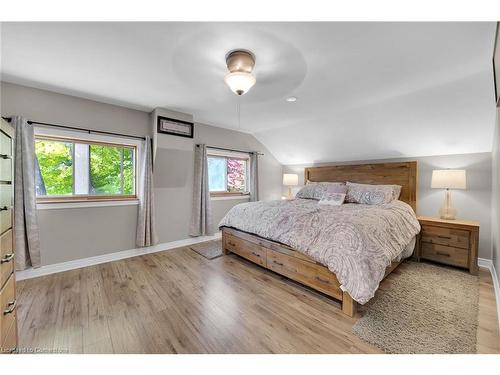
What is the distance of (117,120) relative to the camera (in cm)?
294

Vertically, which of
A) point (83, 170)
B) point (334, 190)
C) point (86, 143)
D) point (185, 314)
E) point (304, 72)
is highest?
point (304, 72)

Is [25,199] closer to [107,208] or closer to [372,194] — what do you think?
[107,208]

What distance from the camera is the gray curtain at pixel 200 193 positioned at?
12.1 feet

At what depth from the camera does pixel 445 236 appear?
2.65 metres

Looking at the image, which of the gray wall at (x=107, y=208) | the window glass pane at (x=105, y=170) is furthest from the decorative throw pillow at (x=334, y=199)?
the window glass pane at (x=105, y=170)

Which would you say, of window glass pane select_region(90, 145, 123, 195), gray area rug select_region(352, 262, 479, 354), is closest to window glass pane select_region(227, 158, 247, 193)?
window glass pane select_region(90, 145, 123, 195)

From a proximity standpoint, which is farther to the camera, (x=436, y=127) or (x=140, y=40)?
(x=436, y=127)

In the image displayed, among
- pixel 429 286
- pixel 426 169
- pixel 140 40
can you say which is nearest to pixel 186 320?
pixel 140 40

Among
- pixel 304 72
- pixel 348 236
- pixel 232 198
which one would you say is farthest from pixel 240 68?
pixel 232 198

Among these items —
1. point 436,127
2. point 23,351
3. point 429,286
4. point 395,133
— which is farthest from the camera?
point 395,133

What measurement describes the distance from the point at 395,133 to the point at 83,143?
4.42m

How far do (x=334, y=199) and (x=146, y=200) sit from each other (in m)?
2.86

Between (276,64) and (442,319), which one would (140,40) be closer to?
(276,64)

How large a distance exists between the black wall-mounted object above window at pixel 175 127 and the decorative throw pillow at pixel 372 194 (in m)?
2.77
